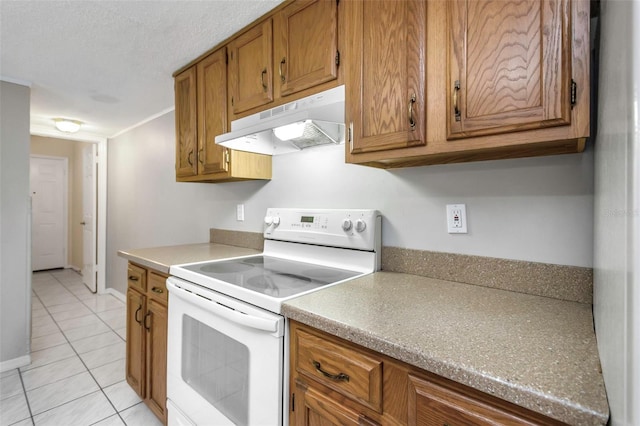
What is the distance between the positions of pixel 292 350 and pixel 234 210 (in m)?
1.57

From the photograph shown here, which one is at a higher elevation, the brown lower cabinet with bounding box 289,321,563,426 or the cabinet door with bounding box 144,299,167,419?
the brown lower cabinet with bounding box 289,321,563,426

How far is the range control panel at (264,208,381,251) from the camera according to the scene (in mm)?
1461

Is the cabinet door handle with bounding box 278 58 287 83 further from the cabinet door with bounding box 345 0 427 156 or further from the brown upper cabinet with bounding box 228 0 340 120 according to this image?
the cabinet door with bounding box 345 0 427 156

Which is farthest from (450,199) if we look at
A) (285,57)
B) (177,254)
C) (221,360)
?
(177,254)

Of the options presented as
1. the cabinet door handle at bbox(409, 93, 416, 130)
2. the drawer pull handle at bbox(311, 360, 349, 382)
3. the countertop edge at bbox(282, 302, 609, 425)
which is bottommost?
the drawer pull handle at bbox(311, 360, 349, 382)

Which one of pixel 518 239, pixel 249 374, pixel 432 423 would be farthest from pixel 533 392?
pixel 249 374

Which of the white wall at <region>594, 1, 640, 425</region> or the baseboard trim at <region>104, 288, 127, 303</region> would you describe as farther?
the baseboard trim at <region>104, 288, 127, 303</region>

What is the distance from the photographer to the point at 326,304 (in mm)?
1001

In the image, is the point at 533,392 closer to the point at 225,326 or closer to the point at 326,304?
the point at 326,304

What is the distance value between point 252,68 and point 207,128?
1.78 ft

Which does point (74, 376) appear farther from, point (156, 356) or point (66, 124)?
point (66, 124)

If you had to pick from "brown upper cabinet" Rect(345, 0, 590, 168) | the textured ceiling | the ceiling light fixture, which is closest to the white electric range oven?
"brown upper cabinet" Rect(345, 0, 590, 168)

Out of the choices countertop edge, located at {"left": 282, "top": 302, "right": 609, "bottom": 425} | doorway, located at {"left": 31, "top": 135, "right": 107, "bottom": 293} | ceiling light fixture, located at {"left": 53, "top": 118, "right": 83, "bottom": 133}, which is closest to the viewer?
countertop edge, located at {"left": 282, "top": 302, "right": 609, "bottom": 425}

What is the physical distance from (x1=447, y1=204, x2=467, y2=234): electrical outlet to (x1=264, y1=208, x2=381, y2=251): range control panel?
1.04 feet
